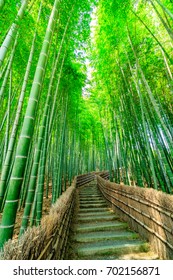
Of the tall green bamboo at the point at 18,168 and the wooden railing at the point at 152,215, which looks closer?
the tall green bamboo at the point at 18,168

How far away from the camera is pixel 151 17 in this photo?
482cm

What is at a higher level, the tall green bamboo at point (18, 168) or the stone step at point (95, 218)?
the tall green bamboo at point (18, 168)

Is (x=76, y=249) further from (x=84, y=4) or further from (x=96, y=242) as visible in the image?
(x=84, y=4)

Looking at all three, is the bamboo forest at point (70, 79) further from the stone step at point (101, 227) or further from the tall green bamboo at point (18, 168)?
the stone step at point (101, 227)

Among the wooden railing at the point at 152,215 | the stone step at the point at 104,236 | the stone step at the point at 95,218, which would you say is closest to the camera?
the wooden railing at the point at 152,215

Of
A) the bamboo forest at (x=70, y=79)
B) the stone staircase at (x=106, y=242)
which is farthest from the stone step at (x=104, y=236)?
the bamboo forest at (x=70, y=79)

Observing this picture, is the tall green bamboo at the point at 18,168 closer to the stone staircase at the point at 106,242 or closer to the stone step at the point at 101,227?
the stone staircase at the point at 106,242

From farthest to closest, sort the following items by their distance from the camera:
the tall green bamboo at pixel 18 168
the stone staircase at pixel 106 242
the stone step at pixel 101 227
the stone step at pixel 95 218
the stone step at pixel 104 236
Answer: the stone step at pixel 95 218 < the stone step at pixel 101 227 < the stone step at pixel 104 236 < the stone staircase at pixel 106 242 < the tall green bamboo at pixel 18 168

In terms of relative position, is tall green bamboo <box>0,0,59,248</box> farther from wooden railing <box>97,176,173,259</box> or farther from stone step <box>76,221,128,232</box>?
stone step <box>76,221,128,232</box>

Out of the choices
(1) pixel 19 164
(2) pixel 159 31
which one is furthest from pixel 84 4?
(1) pixel 19 164

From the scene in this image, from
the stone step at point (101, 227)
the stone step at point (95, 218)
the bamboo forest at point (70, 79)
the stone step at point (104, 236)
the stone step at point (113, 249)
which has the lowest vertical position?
the stone step at point (113, 249)

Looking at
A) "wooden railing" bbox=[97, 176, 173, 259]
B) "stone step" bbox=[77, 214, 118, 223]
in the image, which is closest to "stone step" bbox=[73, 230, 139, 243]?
"wooden railing" bbox=[97, 176, 173, 259]

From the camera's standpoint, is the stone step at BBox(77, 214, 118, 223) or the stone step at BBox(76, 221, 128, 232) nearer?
the stone step at BBox(76, 221, 128, 232)

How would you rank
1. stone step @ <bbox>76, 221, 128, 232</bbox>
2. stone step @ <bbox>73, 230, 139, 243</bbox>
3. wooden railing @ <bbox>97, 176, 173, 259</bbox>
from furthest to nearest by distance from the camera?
stone step @ <bbox>76, 221, 128, 232</bbox> < stone step @ <bbox>73, 230, 139, 243</bbox> < wooden railing @ <bbox>97, 176, 173, 259</bbox>
